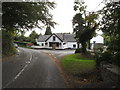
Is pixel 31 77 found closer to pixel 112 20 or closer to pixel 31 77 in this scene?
pixel 31 77

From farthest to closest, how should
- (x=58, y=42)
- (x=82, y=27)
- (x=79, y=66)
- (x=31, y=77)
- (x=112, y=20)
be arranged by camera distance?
(x=58, y=42) → (x=82, y=27) → (x=79, y=66) → (x=31, y=77) → (x=112, y=20)

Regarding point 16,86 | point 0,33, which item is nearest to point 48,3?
point 16,86

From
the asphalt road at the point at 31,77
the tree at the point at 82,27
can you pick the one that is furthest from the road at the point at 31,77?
the tree at the point at 82,27

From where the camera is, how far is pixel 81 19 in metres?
28.1

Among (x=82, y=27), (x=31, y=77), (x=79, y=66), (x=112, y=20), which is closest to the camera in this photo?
(x=112, y=20)

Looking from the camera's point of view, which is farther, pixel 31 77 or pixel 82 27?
pixel 82 27

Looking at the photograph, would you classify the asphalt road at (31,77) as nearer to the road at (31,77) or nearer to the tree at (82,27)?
the road at (31,77)

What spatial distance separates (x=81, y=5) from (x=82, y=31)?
176 inches

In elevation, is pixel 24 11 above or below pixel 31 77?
above

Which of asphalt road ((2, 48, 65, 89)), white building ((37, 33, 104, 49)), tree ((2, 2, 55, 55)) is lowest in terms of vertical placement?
asphalt road ((2, 48, 65, 89))

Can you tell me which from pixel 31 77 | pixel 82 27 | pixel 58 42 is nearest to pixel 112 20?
pixel 31 77

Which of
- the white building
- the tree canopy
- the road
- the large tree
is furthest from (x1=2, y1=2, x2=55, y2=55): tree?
the white building

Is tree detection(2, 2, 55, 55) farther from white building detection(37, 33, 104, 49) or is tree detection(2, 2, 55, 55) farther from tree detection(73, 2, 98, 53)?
white building detection(37, 33, 104, 49)

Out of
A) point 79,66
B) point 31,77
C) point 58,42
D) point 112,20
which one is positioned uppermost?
point 112,20
